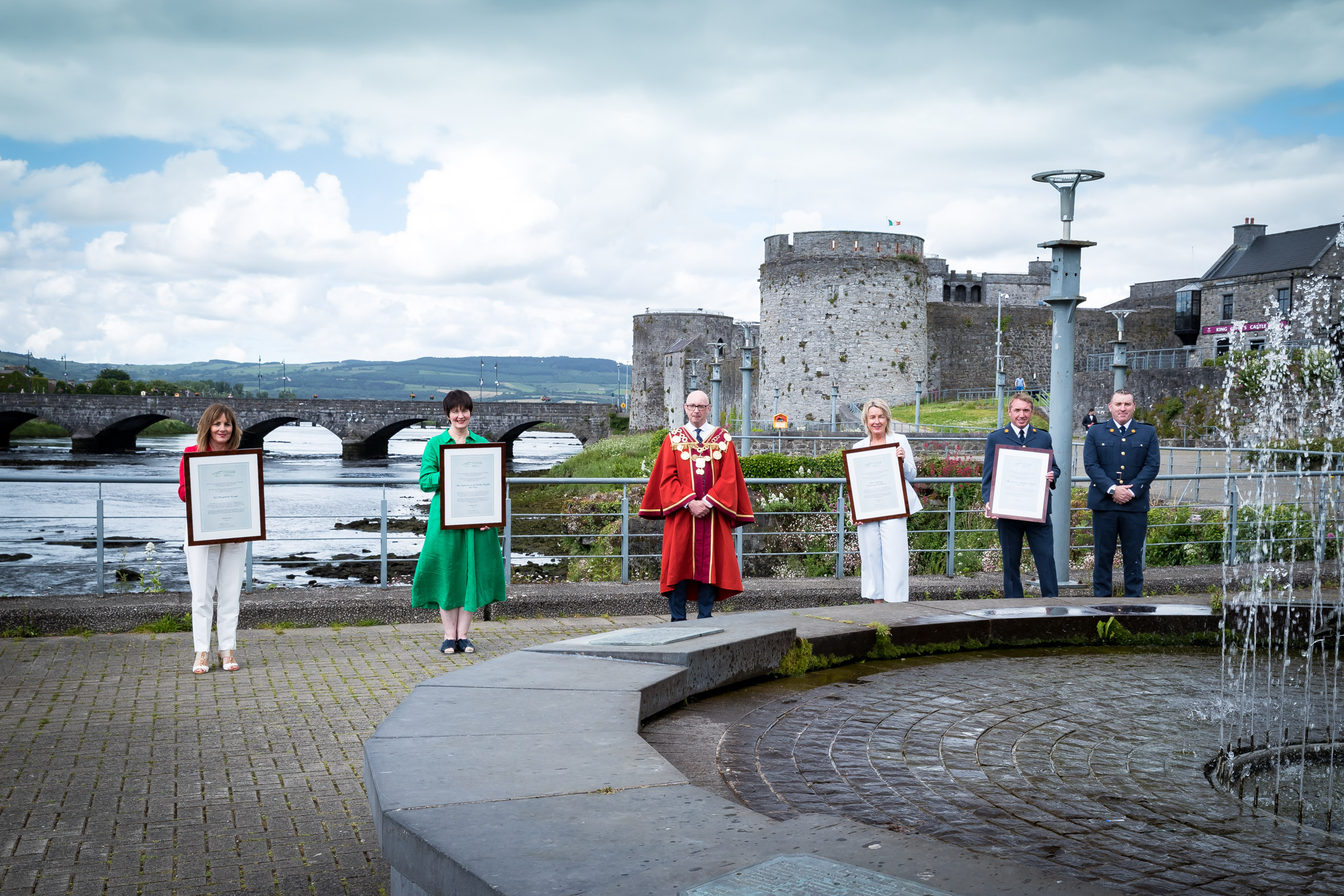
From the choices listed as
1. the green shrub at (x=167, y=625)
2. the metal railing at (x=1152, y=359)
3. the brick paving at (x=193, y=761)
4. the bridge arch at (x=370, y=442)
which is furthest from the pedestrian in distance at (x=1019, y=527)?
the bridge arch at (x=370, y=442)

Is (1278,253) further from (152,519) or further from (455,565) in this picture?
(455,565)

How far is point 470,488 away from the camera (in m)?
7.21

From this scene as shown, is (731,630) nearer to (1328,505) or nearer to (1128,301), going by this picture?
(1328,505)

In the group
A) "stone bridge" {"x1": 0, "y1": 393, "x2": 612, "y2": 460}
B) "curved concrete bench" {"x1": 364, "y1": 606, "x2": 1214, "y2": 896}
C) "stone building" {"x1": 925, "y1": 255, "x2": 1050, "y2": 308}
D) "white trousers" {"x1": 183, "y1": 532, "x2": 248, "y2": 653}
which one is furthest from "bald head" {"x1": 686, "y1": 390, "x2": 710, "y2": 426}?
"stone building" {"x1": 925, "y1": 255, "x2": 1050, "y2": 308}

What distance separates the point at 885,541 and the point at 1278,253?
46.5m

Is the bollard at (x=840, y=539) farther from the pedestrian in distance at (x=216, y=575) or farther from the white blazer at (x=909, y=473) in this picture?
the pedestrian in distance at (x=216, y=575)

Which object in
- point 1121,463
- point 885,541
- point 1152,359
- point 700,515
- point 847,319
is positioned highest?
point 847,319

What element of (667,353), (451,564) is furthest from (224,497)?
(667,353)

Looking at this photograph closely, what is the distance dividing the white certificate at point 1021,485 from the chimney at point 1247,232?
48901 millimetres

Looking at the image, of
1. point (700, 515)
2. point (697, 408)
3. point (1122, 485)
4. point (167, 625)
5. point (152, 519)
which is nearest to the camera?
point (697, 408)

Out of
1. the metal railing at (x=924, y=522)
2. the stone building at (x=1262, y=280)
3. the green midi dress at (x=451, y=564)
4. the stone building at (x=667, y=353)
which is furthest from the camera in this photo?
the stone building at (x=667, y=353)

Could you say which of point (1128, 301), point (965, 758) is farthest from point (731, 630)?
point (1128, 301)

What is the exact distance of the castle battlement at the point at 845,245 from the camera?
4759cm

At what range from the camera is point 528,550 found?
25094mm
